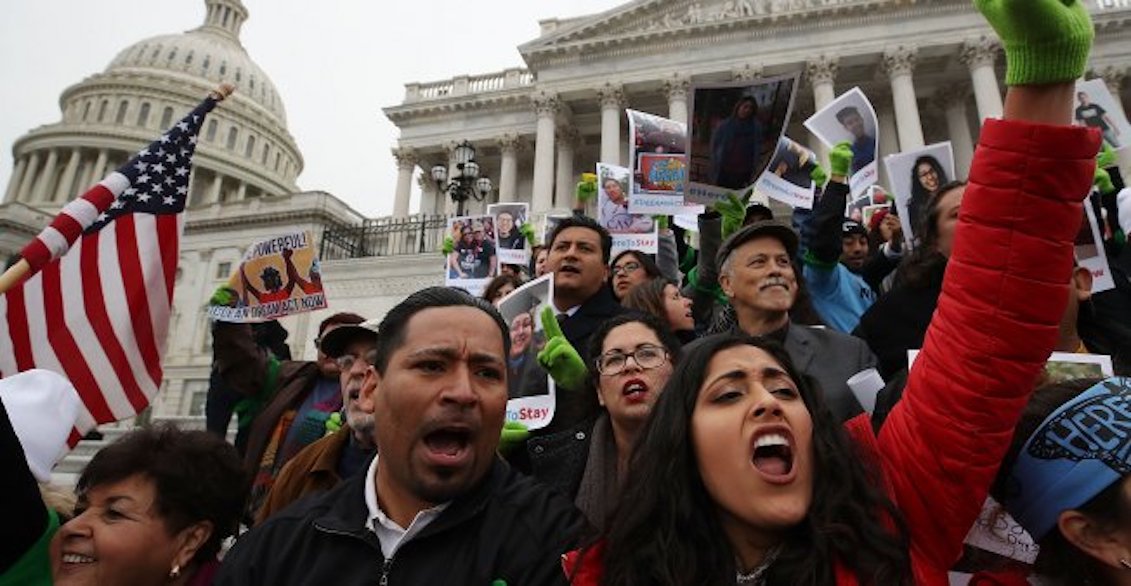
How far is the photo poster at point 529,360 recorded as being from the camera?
167 inches

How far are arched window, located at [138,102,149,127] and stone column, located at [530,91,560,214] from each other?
63812 millimetres

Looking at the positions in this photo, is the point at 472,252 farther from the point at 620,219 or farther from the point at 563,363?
the point at 563,363

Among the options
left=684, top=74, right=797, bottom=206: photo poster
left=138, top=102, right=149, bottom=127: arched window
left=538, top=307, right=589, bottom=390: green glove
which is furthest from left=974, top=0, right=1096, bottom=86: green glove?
left=138, top=102, right=149, bottom=127: arched window

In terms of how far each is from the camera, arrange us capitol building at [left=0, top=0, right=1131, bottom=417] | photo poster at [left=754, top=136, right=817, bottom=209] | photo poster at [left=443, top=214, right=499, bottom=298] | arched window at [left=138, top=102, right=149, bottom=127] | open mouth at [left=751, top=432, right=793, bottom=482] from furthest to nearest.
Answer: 1. arched window at [left=138, top=102, right=149, bottom=127]
2. us capitol building at [left=0, top=0, right=1131, bottom=417]
3. photo poster at [left=443, top=214, right=499, bottom=298]
4. photo poster at [left=754, top=136, right=817, bottom=209]
5. open mouth at [left=751, top=432, right=793, bottom=482]

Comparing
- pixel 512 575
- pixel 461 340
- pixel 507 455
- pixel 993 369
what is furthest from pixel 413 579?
pixel 993 369

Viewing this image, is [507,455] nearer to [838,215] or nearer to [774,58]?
[838,215]

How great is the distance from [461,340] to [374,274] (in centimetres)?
2194

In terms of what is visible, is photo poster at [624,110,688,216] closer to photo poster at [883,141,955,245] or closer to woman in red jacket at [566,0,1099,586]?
photo poster at [883,141,955,245]

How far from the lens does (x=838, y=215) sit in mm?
4984

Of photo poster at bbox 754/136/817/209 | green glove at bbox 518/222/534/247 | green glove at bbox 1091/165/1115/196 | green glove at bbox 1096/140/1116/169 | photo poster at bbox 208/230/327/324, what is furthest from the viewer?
green glove at bbox 518/222/534/247

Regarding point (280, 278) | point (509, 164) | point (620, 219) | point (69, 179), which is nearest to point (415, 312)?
point (280, 278)

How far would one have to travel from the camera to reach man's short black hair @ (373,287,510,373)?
2852 mm

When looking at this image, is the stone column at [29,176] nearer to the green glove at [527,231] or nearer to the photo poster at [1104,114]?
the green glove at [527,231]

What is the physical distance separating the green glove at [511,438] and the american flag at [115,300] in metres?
2.75
